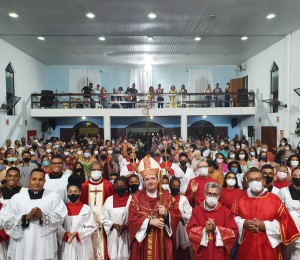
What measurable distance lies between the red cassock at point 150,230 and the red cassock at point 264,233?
937 millimetres

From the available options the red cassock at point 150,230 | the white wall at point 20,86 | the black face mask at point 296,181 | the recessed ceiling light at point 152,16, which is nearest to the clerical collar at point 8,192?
the red cassock at point 150,230

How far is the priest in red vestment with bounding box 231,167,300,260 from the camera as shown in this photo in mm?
3916

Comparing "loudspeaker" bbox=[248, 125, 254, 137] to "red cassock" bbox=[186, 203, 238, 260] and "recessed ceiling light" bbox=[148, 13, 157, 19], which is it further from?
"red cassock" bbox=[186, 203, 238, 260]

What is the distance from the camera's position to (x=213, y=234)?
3893 millimetres

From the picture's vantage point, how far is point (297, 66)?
555 inches

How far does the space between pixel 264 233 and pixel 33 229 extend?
2.95 m

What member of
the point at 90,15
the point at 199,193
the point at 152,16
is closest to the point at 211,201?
the point at 199,193

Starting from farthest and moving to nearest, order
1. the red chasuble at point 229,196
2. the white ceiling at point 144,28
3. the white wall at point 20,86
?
the white wall at point 20,86, the white ceiling at point 144,28, the red chasuble at point 229,196

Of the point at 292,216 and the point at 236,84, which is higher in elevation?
the point at 236,84

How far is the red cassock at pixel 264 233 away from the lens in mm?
3912

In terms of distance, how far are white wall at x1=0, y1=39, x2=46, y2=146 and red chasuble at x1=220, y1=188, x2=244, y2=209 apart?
39.6 ft

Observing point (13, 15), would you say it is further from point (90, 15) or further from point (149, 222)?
point (149, 222)

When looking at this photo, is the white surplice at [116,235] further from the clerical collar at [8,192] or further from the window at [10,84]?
the window at [10,84]

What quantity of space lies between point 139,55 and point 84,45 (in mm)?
3837
